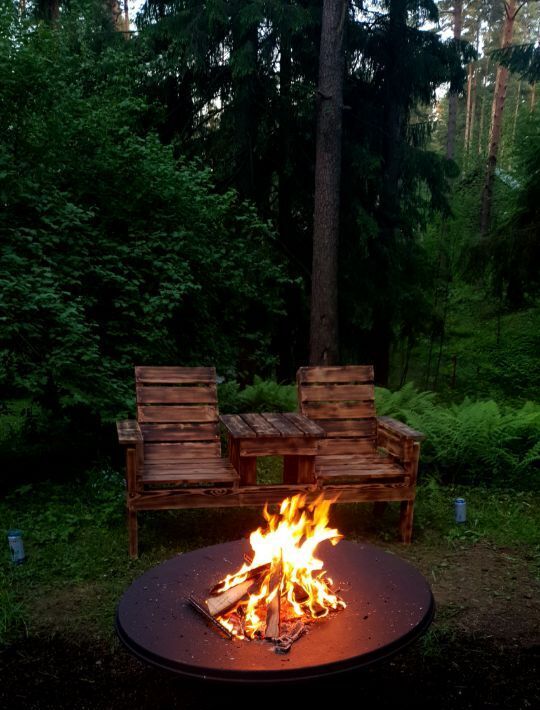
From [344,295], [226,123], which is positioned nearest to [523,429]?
[344,295]

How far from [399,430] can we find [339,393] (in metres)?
0.75

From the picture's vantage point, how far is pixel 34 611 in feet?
12.2

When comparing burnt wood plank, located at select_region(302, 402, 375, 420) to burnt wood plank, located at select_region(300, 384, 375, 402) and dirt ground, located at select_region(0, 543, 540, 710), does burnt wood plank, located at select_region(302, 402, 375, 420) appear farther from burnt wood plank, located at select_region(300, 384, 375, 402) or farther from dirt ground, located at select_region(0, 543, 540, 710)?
dirt ground, located at select_region(0, 543, 540, 710)

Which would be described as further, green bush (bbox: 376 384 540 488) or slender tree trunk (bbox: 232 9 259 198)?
slender tree trunk (bbox: 232 9 259 198)

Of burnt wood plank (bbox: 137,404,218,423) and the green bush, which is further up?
burnt wood plank (bbox: 137,404,218,423)

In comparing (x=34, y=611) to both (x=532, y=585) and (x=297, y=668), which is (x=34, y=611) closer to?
(x=297, y=668)

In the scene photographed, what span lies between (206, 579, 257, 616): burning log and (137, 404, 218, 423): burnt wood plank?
2.60 meters

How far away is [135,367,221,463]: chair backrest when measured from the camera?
16.8 feet

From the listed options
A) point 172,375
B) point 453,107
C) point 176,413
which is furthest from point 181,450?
point 453,107

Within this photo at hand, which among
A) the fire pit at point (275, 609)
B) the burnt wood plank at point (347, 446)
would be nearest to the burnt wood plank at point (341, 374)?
the burnt wood plank at point (347, 446)

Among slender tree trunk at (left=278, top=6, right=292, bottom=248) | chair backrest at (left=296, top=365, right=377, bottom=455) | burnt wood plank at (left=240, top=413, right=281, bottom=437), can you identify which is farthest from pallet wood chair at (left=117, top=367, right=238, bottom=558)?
slender tree trunk at (left=278, top=6, right=292, bottom=248)

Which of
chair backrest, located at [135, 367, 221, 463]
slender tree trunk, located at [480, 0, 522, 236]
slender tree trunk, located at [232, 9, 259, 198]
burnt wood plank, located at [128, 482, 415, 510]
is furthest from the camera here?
slender tree trunk, located at [480, 0, 522, 236]

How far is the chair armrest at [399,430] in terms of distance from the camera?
4734 mm

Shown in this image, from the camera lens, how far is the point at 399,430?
4.95m
